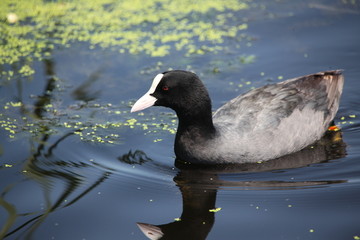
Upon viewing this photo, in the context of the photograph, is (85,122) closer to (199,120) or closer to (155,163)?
(155,163)

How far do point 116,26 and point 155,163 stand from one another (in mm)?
3761

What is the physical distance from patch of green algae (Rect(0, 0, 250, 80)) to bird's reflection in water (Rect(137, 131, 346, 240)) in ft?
9.22

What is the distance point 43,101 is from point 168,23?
2.77m

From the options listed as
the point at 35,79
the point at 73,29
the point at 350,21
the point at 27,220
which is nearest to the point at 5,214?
the point at 27,220

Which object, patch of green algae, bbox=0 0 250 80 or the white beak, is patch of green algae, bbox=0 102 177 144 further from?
patch of green algae, bbox=0 0 250 80

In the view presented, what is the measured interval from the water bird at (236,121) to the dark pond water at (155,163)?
0.49 ft

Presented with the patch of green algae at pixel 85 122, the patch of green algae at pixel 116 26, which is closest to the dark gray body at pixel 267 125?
the patch of green algae at pixel 85 122

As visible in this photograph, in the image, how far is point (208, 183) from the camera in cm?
489

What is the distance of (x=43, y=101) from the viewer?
21.7 ft

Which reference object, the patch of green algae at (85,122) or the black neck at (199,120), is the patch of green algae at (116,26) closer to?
the patch of green algae at (85,122)

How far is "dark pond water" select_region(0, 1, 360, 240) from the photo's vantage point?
424 cm

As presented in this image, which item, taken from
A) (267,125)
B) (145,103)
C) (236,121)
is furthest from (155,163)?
(267,125)

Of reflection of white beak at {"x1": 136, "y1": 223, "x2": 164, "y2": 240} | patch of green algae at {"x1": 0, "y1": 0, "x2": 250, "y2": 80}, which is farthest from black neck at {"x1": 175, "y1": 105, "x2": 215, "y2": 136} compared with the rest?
patch of green algae at {"x1": 0, "y1": 0, "x2": 250, "y2": 80}

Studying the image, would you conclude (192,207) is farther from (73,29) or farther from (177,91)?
(73,29)
